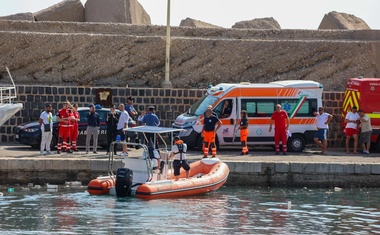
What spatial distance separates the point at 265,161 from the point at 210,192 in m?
2.80

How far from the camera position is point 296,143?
1383 inches

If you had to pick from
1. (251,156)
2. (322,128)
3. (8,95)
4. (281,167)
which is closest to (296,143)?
(322,128)

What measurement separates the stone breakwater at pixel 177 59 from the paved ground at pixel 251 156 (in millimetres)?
10649

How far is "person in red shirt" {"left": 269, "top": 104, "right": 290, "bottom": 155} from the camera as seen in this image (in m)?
33.6

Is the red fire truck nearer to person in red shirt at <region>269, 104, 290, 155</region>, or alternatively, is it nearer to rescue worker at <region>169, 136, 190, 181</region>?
person in red shirt at <region>269, 104, 290, 155</region>

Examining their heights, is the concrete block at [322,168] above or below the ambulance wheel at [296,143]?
below

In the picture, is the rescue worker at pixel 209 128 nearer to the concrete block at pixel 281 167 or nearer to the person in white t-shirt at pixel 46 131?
the concrete block at pixel 281 167

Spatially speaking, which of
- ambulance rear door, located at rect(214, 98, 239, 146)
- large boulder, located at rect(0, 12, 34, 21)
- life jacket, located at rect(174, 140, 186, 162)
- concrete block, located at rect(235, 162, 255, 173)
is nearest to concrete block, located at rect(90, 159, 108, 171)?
life jacket, located at rect(174, 140, 186, 162)

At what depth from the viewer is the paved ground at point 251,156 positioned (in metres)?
32.2

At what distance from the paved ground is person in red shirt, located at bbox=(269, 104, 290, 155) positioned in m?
0.37

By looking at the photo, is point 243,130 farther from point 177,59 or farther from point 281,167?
point 177,59

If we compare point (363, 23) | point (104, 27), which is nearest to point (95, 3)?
point (104, 27)

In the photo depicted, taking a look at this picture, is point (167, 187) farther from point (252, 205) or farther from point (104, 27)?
point (104, 27)

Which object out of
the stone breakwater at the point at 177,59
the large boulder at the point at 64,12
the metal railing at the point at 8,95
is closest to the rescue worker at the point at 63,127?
the metal railing at the point at 8,95
